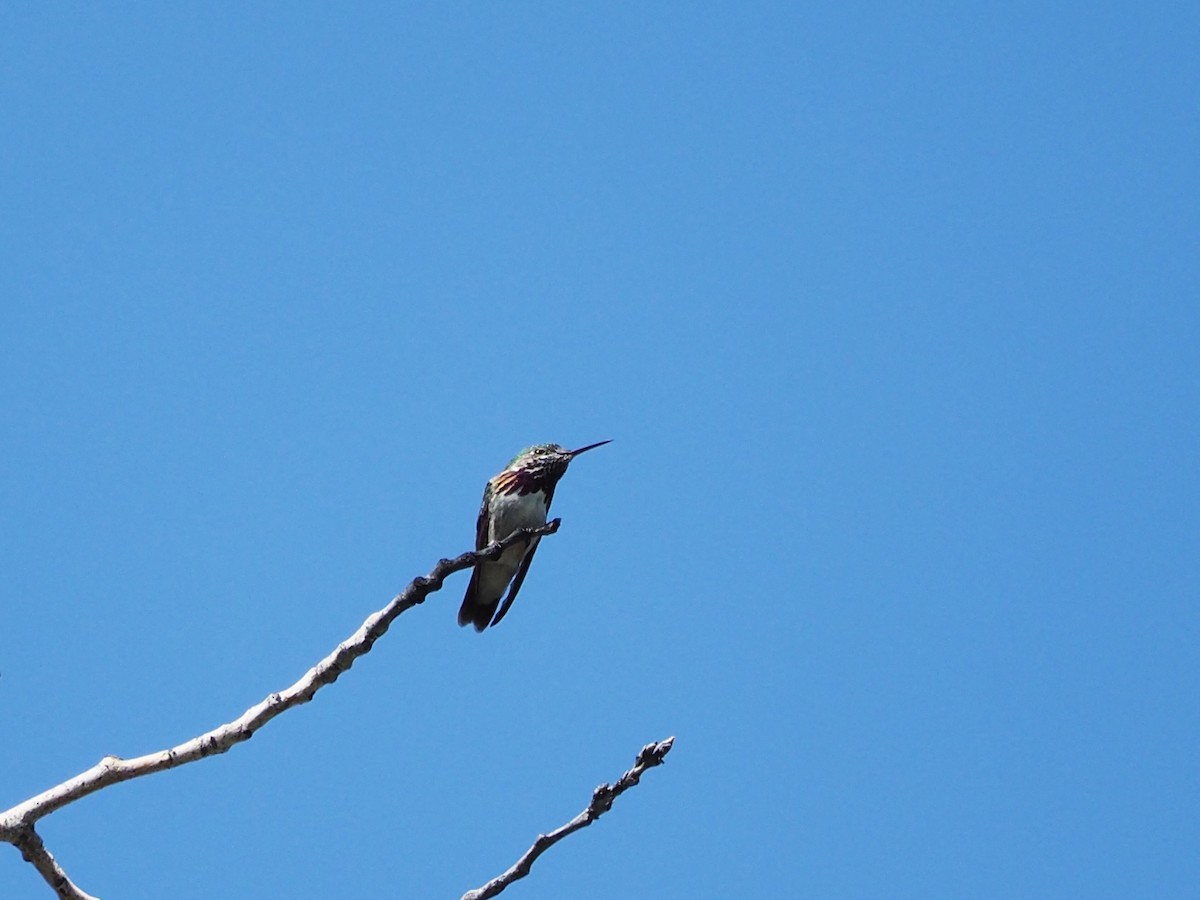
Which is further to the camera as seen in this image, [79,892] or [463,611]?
[463,611]

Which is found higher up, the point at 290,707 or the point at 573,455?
the point at 573,455

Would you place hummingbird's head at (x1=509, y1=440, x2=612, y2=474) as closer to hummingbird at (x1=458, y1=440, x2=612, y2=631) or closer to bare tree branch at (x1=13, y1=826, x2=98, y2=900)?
hummingbird at (x1=458, y1=440, x2=612, y2=631)

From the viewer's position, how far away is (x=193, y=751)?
5.76m

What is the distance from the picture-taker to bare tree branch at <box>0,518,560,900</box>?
5.48 metres

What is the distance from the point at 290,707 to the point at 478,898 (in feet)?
4.37

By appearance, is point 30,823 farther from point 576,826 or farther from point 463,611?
point 463,611

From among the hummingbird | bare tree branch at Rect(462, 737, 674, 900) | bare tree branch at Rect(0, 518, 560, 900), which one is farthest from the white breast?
bare tree branch at Rect(462, 737, 674, 900)

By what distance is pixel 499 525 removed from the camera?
1191cm

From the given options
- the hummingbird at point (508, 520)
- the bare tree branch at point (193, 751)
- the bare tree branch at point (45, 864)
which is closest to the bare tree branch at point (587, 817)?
the bare tree branch at point (193, 751)

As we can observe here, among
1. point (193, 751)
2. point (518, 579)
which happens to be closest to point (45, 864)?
point (193, 751)

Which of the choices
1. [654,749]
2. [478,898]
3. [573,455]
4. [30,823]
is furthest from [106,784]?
[573,455]

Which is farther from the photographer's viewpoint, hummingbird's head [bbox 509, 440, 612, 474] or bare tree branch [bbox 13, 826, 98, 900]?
hummingbird's head [bbox 509, 440, 612, 474]

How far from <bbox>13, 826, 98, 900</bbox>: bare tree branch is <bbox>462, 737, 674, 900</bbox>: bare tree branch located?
188cm

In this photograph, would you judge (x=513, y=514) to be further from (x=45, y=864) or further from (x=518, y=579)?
(x=45, y=864)
